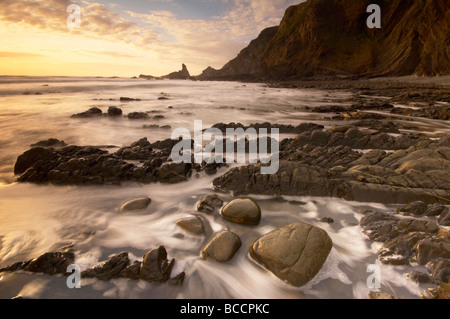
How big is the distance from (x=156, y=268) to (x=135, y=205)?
57.0 inches

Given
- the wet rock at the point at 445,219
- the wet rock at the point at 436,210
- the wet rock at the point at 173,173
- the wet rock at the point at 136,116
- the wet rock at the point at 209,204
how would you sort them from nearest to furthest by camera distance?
the wet rock at the point at 445,219, the wet rock at the point at 436,210, the wet rock at the point at 209,204, the wet rock at the point at 173,173, the wet rock at the point at 136,116

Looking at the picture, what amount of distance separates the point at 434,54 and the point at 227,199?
33540 mm

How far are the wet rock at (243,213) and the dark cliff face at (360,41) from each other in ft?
103

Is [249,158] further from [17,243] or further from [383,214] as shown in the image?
[17,243]

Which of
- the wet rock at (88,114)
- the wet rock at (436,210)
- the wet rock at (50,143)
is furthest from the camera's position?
the wet rock at (88,114)

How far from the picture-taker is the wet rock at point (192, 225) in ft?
9.17

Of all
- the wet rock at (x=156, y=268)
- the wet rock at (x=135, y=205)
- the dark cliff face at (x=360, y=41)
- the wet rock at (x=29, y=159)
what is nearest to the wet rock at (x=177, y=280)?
the wet rock at (x=156, y=268)

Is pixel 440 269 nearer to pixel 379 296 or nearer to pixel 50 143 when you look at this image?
pixel 379 296

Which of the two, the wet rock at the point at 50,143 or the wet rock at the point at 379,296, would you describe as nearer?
the wet rock at the point at 379,296

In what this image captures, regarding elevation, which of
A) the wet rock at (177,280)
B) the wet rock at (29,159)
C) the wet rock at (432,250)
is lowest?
the wet rock at (177,280)

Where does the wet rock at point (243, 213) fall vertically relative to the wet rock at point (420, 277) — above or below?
above

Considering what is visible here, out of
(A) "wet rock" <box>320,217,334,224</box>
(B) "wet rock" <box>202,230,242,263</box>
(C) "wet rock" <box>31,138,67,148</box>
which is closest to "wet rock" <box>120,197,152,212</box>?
(B) "wet rock" <box>202,230,242,263</box>

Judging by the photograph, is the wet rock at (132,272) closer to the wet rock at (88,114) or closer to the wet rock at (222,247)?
the wet rock at (222,247)

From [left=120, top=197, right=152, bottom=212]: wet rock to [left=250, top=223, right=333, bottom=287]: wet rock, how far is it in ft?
5.99
